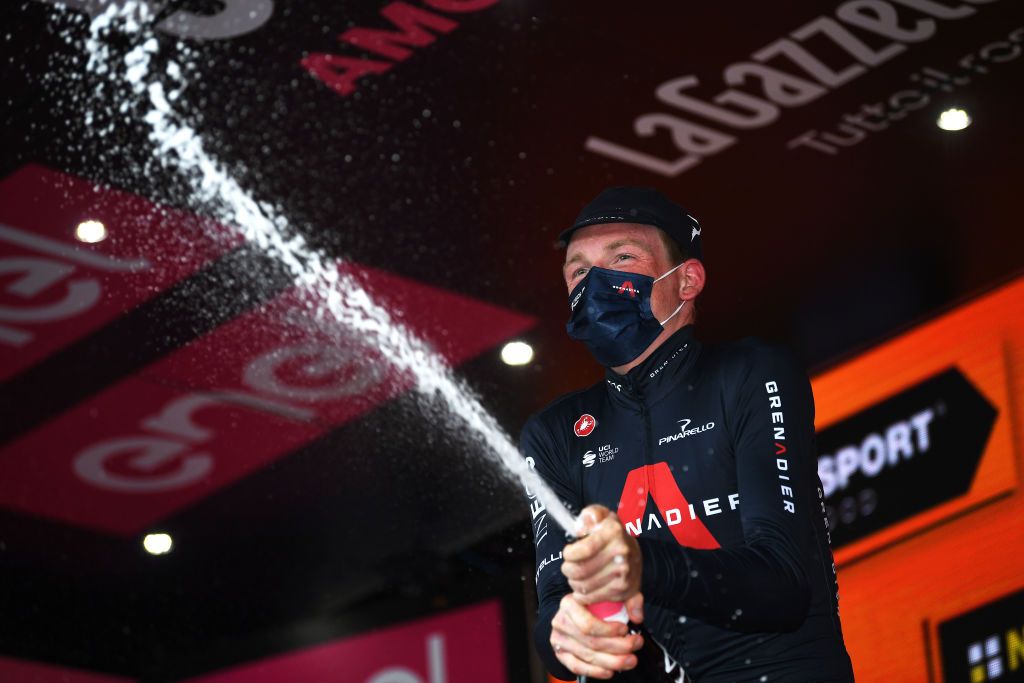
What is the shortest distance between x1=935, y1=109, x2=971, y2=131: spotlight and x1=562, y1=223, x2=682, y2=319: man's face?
2282 millimetres

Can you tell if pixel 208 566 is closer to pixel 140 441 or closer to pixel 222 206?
pixel 140 441

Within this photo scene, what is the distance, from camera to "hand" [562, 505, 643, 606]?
73.5 inches

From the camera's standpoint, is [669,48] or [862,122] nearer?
[669,48]

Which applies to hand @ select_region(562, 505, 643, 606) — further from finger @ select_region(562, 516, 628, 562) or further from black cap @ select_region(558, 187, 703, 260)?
black cap @ select_region(558, 187, 703, 260)

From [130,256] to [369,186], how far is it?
75cm

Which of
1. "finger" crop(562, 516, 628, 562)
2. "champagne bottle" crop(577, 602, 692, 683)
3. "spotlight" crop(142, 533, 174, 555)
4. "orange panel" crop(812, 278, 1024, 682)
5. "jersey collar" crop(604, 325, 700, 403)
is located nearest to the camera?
"finger" crop(562, 516, 628, 562)

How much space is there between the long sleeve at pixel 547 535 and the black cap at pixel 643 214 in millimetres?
370

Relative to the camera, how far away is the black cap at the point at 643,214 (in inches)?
96.4

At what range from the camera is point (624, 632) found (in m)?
2.03

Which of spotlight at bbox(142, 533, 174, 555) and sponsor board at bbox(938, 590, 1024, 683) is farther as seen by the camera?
spotlight at bbox(142, 533, 174, 555)

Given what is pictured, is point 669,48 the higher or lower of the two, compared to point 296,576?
higher

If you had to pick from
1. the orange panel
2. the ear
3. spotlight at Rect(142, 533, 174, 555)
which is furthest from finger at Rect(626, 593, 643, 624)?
spotlight at Rect(142, 533, 174, 555)

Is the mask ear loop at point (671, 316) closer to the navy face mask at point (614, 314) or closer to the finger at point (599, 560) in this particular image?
the navy face mask at point (614, 314)

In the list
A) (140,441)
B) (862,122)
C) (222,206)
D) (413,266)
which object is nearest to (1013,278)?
(862,122)
